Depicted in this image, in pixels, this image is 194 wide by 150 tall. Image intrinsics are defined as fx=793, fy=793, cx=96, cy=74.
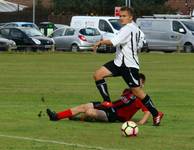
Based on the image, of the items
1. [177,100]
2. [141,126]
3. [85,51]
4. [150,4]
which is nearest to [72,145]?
[141,126]

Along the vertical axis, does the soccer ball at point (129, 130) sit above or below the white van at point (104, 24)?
above

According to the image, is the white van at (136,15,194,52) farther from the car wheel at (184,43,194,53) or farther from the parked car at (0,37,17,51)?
the parked car at (0,37,17,51)

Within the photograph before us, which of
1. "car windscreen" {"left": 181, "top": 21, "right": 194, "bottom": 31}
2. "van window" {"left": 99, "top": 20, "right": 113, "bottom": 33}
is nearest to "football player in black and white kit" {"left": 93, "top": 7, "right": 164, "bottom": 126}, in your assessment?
"car windscreen" {"left": 181, "top": 21, "right": 194, "bottom": 31}

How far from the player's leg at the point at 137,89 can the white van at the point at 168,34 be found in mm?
36911

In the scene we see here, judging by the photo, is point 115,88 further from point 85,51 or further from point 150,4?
point 150,4

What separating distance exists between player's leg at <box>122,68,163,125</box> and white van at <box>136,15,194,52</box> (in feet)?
121

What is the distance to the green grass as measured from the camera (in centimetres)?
1170

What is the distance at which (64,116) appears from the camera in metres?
14.1

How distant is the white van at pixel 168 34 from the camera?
50938 millimetres

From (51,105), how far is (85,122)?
126 inches

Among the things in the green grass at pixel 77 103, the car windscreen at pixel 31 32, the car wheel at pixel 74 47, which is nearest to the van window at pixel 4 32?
the car windscreen at pixel 31 32

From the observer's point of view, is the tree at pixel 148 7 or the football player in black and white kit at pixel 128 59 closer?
the football player in black and white kit at pixel 128 59

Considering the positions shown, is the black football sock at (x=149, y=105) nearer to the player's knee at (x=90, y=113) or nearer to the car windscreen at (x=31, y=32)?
the player's knee at (x=90, y=113)

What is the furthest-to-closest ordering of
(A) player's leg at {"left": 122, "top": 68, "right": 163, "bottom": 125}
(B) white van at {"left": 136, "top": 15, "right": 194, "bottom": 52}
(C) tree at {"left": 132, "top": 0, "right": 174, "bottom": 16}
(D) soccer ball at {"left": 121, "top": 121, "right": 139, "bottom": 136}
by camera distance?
(C) tree at {"left": 132, "top": 0, "right": 174, "bottom": 16}, (B) white van at {"left": 136, "top": 15, "right": 194, "bottom": 52}, (A) player's leg at {"left": 122, "top": 68, "right": 163, "bottom": 125}, (D) soccer ball at {"left": 121, "top": 121, "right": 139, "bottom": 136}
